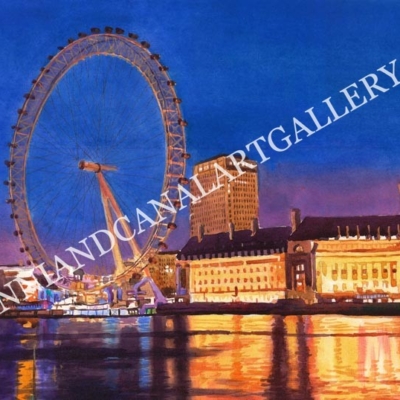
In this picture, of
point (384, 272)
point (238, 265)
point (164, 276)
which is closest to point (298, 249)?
point (384, 272)

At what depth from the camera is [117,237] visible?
24953 millimetres

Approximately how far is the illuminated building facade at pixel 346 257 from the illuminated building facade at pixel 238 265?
2.27m

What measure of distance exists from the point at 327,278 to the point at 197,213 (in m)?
24.3

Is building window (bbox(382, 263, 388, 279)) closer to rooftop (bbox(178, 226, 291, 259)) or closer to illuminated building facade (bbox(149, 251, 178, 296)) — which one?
rooftop (bbox(178, 226, 291, 259))

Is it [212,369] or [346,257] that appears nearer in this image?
[212,369]

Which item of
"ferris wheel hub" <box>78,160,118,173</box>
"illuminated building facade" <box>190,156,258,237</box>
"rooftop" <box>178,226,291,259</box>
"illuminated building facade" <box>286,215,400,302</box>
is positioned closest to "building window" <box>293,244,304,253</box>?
"illuminated building facade" <box>286,215,400,302</box>

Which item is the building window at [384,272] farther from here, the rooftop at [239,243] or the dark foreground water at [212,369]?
the dark foreground water at [212,369]

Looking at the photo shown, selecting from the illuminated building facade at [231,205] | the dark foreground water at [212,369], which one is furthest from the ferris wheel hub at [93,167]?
the illuminated building facade at [231,205]

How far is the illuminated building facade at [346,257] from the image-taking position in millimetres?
46094

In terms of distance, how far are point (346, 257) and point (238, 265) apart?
818 cm

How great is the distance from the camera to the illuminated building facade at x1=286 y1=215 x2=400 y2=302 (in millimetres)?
46094

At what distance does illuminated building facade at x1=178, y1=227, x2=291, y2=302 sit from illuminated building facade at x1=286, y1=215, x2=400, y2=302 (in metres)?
2.27

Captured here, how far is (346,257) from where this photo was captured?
46969mm

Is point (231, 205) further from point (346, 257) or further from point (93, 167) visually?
point (93, 167)
